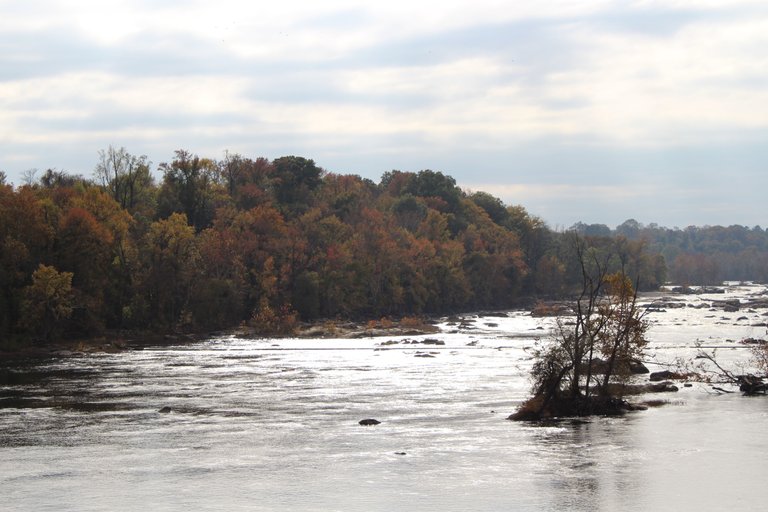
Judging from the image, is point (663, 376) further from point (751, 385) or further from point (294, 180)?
point (294, 180)

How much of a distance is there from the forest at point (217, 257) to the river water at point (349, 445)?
24.4 metres

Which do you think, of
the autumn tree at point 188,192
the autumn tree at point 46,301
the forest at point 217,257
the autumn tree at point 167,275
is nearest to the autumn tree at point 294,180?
the forest at point 217,257

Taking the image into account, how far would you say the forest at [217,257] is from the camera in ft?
348

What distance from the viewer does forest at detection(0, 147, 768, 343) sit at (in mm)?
106188

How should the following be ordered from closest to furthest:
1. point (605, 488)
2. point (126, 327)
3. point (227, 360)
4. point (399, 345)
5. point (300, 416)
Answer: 1. point (605, 488)
2. point (300, 416)
3. point (227, 360)
4. point (399, 345)
5. point (126, 327)

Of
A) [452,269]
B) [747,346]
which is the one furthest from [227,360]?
[452,269]

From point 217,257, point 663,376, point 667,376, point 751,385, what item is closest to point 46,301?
point 217,257

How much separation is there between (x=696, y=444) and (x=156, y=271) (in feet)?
280

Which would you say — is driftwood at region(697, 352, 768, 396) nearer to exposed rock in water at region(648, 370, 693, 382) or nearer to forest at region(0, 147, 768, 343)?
exposed rock in water at region(648, 370, 693, 382)

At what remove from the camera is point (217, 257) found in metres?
132

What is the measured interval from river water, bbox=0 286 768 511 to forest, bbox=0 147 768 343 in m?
24.4

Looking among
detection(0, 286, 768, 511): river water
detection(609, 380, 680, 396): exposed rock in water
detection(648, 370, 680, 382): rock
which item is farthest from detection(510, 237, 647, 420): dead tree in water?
detection(648, 370, 680, 382): rock

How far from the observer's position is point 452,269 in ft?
566

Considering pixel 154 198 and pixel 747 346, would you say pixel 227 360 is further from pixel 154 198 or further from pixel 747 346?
pixel 154 198
